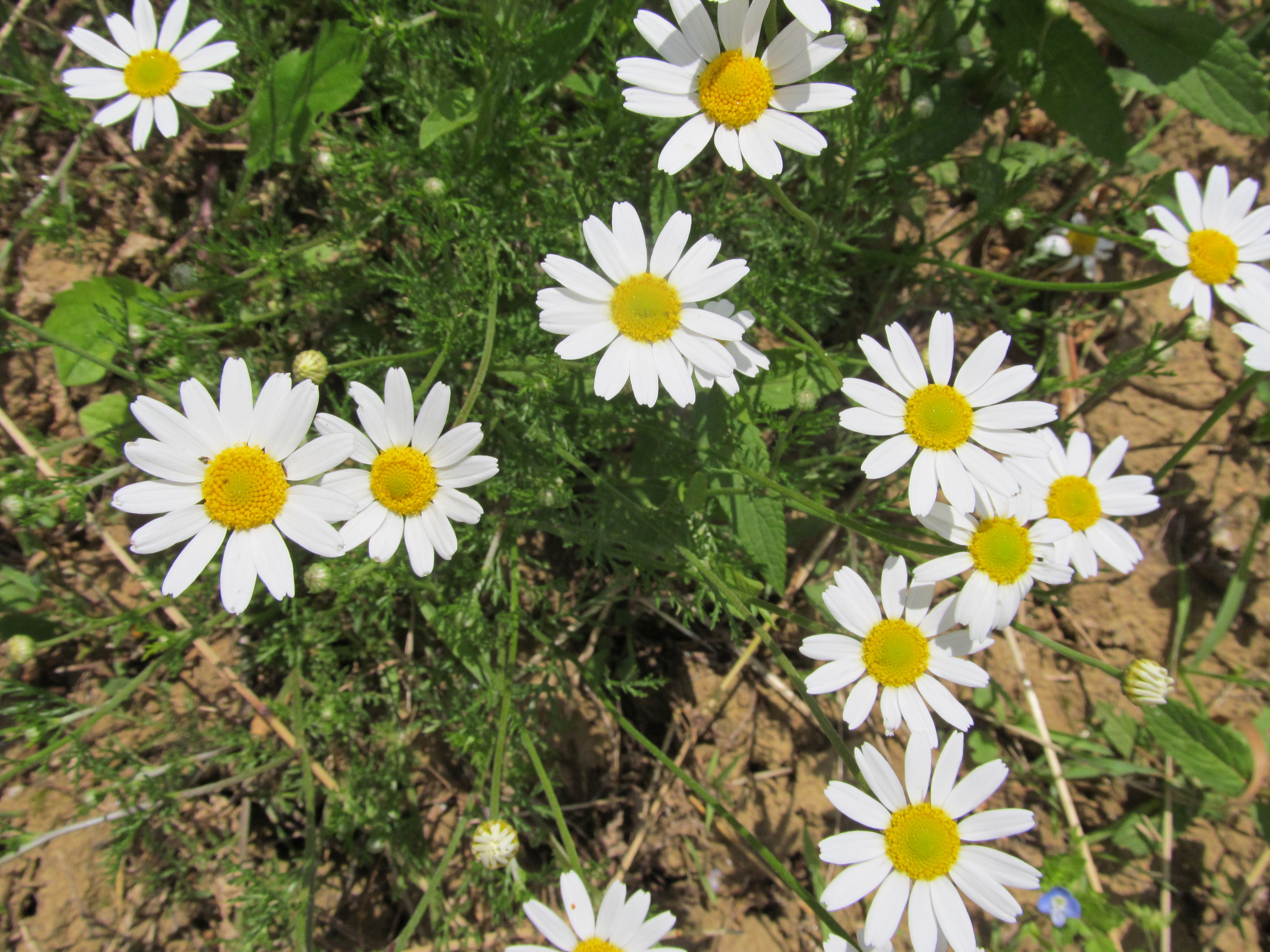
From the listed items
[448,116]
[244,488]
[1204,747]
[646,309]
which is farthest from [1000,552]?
[448,116]

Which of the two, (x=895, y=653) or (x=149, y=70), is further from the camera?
(x=149, y=70)

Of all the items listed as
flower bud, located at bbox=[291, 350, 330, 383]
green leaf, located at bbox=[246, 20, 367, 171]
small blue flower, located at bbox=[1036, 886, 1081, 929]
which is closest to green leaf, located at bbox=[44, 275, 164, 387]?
green leaf, located at bbox=[246, 20, 367, 171]

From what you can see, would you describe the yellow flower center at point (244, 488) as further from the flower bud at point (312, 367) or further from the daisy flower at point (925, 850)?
the daisy flower at point (925, 850)

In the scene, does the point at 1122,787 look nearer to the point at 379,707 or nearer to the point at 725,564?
the point at 725,564

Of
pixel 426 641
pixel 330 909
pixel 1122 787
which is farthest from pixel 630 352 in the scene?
pixel 1122 787

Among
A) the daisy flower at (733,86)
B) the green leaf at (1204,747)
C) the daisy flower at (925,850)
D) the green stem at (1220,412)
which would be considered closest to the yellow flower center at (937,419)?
the daisy flower at (733,86)

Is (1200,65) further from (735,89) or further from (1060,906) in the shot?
(1060,906)
